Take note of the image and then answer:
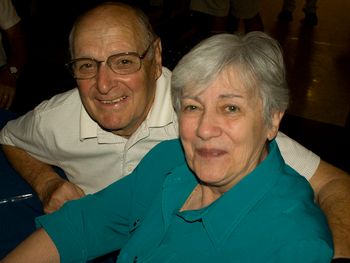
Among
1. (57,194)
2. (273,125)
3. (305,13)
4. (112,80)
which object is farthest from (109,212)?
(305,13)

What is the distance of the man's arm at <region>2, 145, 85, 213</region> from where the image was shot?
1877 millimetres

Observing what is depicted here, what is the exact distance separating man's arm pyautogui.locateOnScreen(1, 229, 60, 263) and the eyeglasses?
0.74 metres

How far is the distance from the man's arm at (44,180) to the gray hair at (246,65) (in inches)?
34.8

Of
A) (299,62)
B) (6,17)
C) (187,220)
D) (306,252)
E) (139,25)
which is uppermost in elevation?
(139,25)

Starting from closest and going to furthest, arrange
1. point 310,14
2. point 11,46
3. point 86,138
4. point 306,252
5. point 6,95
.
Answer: point 306,252 < point 86,138 < point 6,95 < point 11,46 < point 310,14

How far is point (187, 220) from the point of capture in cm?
141

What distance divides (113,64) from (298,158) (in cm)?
95

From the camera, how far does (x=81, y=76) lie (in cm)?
184

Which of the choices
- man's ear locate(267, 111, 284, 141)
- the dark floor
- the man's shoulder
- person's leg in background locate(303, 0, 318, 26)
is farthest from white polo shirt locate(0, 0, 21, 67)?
person's leg in background locate(303, 0, 318, 26)

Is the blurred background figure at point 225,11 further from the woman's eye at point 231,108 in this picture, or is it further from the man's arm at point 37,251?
the man's arm at point 37,251

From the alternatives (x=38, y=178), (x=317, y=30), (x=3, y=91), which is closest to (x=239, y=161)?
(x=38, y=178)

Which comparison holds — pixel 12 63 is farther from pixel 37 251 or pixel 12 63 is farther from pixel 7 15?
pixel 37 251

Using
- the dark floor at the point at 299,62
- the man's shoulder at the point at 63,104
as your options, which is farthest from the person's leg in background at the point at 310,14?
the man's shoulder at the point at 63,104

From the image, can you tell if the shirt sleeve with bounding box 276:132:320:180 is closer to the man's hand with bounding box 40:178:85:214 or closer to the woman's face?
the woman's face
